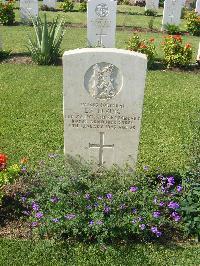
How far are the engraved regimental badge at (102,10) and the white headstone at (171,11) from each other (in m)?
5.26

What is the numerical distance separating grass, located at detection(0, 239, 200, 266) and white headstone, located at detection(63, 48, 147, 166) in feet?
4.36

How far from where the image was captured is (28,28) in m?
16.4

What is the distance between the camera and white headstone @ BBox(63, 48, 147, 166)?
464 centimetres

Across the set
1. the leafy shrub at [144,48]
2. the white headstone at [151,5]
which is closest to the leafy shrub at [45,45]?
the leafy shrub at [144,48]

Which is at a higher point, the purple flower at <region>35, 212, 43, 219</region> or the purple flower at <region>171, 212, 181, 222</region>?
the purple flower at <region>35, 212, 43, 219</region>

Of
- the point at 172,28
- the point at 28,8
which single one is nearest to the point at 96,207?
the point at 172,28

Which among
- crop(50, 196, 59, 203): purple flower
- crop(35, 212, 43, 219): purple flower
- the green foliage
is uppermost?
the green foliage

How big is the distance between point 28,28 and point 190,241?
13598 millimetres

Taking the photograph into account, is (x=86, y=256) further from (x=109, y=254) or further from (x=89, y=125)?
(x=89, y=125)

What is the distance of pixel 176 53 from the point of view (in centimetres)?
1102

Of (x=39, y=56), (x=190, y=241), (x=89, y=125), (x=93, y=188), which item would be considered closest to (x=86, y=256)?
(x=93, y=188)

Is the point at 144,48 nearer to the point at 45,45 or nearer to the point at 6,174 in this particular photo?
the point at 45,45

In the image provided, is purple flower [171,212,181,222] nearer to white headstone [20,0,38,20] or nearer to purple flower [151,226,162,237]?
purple flower [151,226,162,237]

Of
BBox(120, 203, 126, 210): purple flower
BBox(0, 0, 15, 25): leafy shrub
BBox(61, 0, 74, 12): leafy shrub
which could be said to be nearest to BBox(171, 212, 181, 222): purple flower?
BBox(120, 203, 126, 210): purple flower
